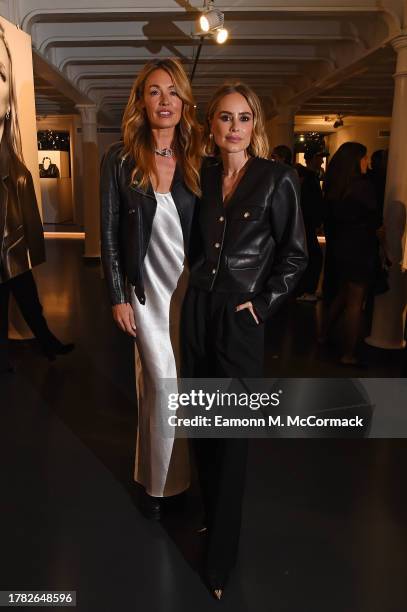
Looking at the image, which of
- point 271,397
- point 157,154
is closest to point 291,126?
point 271,397

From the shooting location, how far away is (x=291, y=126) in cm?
917

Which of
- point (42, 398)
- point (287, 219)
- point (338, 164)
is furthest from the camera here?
point (338, 164)

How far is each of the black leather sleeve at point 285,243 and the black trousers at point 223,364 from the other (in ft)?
0.25

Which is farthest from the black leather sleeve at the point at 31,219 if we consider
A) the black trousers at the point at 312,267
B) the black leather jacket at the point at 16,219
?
the black trousers at the point at 312,267

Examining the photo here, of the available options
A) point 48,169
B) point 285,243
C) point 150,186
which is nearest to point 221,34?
point 150,186

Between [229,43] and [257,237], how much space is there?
479 cm

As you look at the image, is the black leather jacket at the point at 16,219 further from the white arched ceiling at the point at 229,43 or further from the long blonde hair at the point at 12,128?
the white arched ceiling at the point at 229,43

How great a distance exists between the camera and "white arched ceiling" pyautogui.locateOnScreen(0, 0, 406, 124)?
4254 millimetres

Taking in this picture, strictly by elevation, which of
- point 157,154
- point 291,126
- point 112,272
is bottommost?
point 112,272

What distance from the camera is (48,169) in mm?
15539

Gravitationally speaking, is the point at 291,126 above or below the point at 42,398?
above

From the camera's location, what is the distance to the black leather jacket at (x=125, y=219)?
1.90 meters

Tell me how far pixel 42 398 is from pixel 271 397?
1.48m

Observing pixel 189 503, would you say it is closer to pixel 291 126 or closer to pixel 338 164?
pixel 338 164
